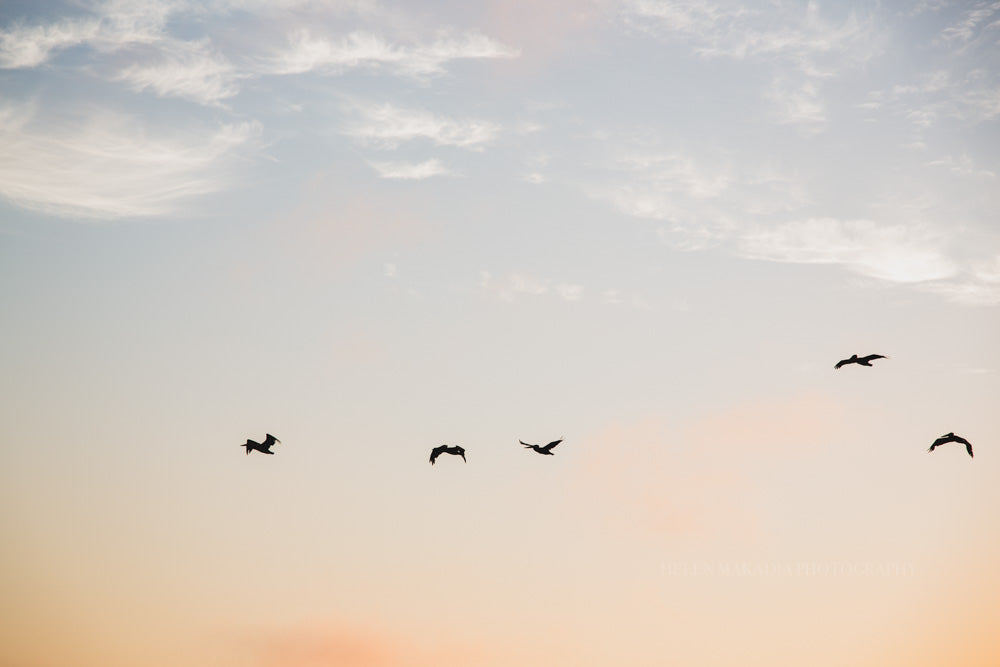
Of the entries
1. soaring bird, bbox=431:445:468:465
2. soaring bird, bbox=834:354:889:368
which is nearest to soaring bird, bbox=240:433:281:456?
soaring bird, bbox=431:445:468:465

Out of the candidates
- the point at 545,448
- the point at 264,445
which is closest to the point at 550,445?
the point at 545,448

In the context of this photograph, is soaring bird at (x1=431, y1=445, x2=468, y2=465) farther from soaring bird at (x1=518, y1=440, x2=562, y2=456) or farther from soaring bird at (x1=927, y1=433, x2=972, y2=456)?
soaring bird at (x1=927, y1=433, x2=972, y2=456)

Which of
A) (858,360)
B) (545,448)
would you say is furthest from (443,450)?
(858,360)

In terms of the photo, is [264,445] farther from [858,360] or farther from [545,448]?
[858,360]

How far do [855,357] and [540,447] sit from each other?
2430cm

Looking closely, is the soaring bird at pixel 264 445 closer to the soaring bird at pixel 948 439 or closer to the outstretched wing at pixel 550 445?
the outstretched wing at pixel 550 445

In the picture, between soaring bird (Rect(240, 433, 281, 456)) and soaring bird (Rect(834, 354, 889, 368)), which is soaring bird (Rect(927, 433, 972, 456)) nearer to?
soaring bird (Rect(834, 354, 889, 368))

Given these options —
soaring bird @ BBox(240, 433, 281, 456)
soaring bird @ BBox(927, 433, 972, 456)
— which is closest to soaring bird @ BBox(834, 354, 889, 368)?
soaring bird @ BBox(927, 433, 972, 456)

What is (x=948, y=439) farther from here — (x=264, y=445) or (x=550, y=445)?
(x=264, y=445)

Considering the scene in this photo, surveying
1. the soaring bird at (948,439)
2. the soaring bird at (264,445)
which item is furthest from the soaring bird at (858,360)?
the soaring bird at (264,445)

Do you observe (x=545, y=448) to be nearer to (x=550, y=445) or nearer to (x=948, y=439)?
(x=550, y=445)

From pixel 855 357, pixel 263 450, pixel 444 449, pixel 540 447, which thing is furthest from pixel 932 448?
pixel 263 450

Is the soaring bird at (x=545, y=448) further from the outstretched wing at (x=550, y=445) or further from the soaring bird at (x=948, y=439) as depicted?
the soaring bird at (x=948, y=439)

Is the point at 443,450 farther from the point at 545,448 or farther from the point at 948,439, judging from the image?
the point at 948,439
